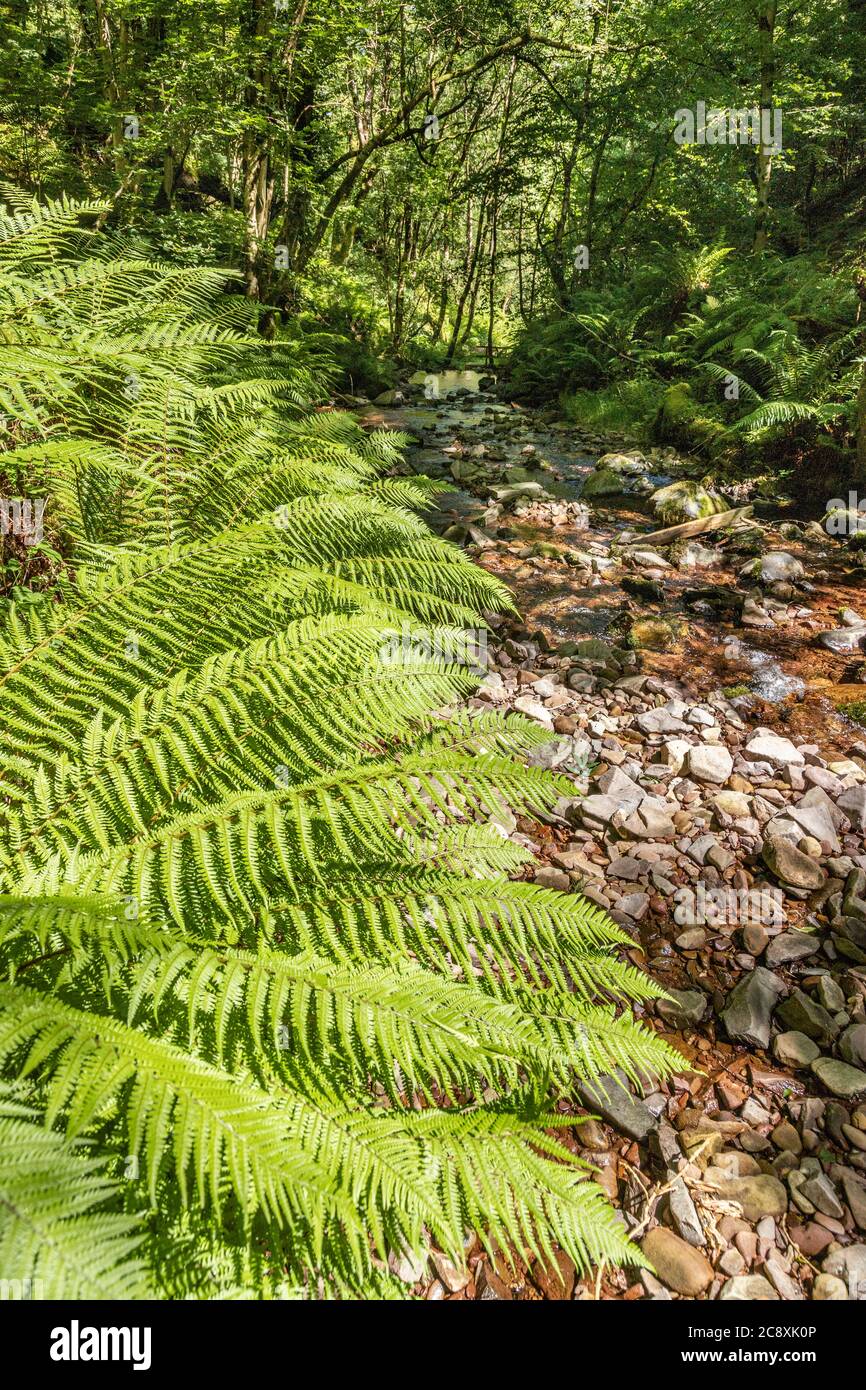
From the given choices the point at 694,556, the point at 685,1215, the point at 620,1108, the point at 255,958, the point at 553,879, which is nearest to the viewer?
the point at 255,958

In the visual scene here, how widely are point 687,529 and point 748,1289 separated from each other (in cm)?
531

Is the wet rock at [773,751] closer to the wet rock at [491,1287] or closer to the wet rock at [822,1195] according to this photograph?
the wet rock at [822,1195]

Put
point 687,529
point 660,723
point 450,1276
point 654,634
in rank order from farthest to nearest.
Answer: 1. point 687,529
2. point 654,634
3. point 660,723
4. point 450,1276

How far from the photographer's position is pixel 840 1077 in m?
1.77

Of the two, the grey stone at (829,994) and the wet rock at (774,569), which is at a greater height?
the wet rock at (774,569)

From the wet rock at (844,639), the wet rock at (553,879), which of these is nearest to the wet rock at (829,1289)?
the wet rock at (553,879)

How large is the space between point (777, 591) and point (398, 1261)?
4557 mm

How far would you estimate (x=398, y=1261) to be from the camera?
50.4 inches

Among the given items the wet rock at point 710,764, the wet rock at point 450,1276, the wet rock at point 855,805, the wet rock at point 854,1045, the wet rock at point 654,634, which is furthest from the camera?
the wet rock at point 654,634

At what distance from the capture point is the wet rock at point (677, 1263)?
1.37m

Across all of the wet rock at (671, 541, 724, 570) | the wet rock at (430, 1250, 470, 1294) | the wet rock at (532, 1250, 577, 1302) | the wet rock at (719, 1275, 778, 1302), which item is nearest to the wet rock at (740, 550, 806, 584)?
the wet rock at (671, 541, 724, 570)

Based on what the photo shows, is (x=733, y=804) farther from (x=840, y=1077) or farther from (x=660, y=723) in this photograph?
(x=840, y=1077)

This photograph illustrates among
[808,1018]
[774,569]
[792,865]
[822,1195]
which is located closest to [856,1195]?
[822,1195]

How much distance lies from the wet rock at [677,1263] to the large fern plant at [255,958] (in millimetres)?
313
